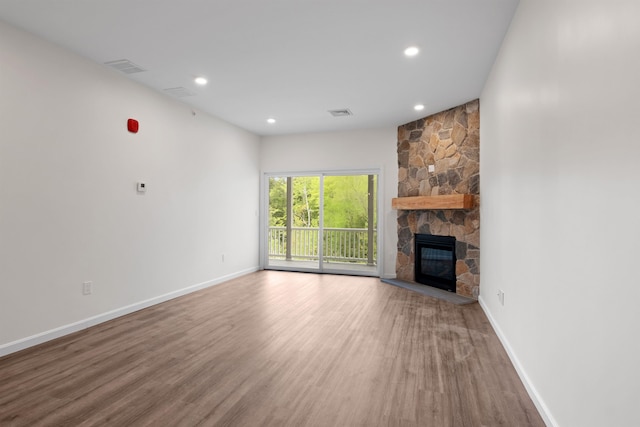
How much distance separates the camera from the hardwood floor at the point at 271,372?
→ 78.0 inches

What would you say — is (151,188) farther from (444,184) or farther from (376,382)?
(444,184)

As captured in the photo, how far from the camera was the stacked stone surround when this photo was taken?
15.3ft

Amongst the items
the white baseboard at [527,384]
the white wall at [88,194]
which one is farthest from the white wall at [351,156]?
the white baseboard at [527,384]

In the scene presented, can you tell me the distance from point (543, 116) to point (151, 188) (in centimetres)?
401

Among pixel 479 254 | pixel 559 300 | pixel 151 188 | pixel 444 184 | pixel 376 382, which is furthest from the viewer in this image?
pixel 444 184

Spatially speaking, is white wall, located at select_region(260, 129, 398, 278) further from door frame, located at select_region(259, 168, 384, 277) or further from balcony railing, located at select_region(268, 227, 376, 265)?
balcony railing, located at select_region(268, 227, 376, 265)

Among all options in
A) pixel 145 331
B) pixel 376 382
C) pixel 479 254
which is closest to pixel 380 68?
pixel 479 254

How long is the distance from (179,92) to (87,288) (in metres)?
2.48

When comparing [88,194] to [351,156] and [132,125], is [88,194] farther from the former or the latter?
[351,156]

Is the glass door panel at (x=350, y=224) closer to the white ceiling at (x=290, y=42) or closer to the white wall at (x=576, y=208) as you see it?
the white ceiling at (x=290, y=42)

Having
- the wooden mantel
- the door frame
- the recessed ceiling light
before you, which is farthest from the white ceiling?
the door frame

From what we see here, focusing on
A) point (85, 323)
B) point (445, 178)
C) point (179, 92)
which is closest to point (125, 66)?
point (179, 92)

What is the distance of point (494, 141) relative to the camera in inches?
141

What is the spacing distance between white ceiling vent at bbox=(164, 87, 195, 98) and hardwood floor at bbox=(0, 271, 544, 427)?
104 inches
